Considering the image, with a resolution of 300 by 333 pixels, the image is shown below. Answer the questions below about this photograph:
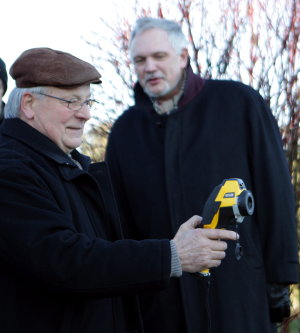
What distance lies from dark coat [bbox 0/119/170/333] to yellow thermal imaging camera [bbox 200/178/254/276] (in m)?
0.33

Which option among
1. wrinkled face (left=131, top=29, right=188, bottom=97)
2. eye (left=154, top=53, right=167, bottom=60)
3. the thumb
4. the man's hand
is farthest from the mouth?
the man's hand

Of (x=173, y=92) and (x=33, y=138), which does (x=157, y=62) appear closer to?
(x=173, y=92)

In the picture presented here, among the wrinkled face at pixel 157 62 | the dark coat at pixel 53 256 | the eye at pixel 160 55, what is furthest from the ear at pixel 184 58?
the dark coat at pixel 53 256

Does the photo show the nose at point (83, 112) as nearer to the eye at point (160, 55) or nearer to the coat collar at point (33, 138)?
the coat collar at point (33, 138)

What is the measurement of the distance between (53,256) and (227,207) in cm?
80

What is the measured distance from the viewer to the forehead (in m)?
3.59

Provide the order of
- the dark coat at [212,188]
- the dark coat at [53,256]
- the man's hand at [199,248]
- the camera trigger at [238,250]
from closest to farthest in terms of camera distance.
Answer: the dark coat at [53,256]
the man's hand at [199,248]
the camera trigger at [238,250]
the dark coat at [212,188]

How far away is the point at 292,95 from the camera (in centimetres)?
443

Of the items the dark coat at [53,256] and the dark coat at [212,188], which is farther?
the dark coat at [212,188]

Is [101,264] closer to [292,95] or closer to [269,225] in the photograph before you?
[269,225]

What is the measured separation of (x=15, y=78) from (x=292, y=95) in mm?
2284

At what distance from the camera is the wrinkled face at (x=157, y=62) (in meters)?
3.55

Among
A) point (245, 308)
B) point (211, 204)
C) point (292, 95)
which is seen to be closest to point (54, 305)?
point (211, 204)

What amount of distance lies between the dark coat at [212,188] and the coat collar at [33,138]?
89 cm
